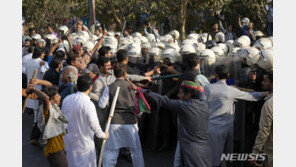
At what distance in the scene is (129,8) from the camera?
802 inches

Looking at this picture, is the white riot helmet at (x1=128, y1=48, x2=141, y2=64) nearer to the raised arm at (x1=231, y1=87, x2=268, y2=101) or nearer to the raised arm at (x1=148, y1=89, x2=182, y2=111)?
the raised arm at (x1=231, y1=87, x2=268, y2=101)

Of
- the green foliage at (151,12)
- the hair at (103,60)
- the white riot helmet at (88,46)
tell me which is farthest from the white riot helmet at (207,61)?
the green foliage at (151,12)

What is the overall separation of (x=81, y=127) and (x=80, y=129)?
3 centimetres

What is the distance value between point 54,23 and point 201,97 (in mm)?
19856

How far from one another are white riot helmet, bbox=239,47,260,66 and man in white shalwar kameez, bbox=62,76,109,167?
3.17m

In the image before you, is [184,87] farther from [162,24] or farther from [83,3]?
[83,3]

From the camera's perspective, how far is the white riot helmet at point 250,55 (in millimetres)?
7613

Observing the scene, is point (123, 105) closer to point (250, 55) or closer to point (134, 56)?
point (250, 55)

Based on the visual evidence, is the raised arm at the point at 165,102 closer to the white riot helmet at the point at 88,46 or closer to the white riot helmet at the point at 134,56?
the white riot helmet at the point at 134,56

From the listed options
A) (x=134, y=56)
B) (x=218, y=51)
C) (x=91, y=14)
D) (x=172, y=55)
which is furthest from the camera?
(x=91, y=14)

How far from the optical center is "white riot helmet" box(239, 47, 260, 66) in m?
7.61

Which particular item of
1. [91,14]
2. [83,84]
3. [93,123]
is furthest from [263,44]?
[91,14]

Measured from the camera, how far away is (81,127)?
5.93 meters

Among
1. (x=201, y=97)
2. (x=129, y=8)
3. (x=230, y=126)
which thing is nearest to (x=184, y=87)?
(x=201, y=97)
